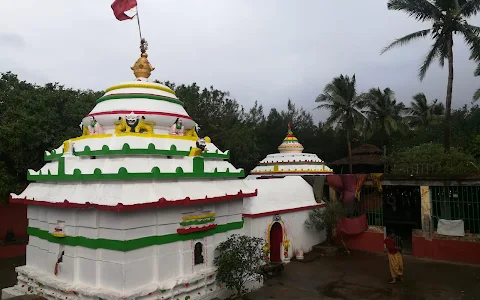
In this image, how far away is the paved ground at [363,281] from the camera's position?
33.2 ft

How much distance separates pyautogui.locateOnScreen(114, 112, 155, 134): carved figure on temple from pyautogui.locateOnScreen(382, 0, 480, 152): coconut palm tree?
43.9 ft

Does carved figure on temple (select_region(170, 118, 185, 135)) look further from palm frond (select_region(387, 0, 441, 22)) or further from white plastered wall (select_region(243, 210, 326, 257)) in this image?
palm frond (select_region(387, 0, 441, 22))

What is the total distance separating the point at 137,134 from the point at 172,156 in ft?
3.40

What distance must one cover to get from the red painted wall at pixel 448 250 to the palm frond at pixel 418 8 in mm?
10119

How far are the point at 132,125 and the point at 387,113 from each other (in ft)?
99.6

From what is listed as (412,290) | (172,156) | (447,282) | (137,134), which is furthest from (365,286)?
(137,134)

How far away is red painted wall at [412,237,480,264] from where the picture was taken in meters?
13.0

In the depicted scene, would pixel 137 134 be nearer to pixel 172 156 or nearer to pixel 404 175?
pixel 172 156

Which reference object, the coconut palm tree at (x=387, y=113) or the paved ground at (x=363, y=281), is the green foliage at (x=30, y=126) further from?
the coconut palm tree at (x=387, y=113)

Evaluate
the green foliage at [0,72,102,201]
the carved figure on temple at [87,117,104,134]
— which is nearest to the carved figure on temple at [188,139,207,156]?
the carved figure on temple at [87,117,104,134]

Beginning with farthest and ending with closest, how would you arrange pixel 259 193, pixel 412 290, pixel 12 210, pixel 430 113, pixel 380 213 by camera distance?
pixel 430 113 → pixel 12 210 → pixel 380 213 → pixel 259 193 → pixel 412 290

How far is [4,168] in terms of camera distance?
1493 centimetres

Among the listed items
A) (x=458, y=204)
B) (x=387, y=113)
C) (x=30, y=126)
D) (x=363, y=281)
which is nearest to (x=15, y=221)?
(x=30, y=126)

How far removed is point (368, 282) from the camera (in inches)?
444
